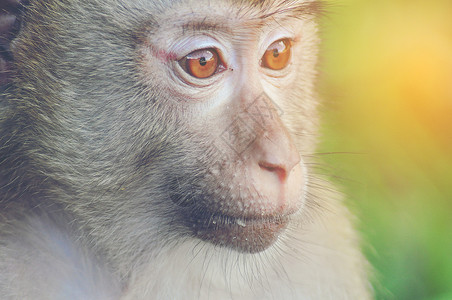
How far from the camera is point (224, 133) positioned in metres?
2.43

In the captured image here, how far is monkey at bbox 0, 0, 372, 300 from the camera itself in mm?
2441

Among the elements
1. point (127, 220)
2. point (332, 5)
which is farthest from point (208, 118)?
point (332, 5)

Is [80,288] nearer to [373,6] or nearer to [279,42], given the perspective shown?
[279,42]

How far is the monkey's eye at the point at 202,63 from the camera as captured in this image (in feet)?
8.31

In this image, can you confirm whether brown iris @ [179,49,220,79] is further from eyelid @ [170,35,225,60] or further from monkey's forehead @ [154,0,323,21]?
monkey's forehead @ [154,0,323,21]

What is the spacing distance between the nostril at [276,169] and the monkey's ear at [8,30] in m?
1.08

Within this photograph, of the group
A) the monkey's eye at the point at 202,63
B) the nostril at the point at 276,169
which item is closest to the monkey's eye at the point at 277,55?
the monkey's eye at the point at 202,63

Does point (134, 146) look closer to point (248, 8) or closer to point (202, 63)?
point (202, 63)

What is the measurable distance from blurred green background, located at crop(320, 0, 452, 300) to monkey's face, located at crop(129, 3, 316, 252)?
4.95ft

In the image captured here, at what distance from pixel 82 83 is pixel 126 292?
89 cm

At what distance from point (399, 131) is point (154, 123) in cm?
236

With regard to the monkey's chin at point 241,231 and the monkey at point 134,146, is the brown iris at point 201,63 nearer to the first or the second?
the monkey at point 134,146

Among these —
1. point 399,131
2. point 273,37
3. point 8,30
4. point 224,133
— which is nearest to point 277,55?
point 273,37

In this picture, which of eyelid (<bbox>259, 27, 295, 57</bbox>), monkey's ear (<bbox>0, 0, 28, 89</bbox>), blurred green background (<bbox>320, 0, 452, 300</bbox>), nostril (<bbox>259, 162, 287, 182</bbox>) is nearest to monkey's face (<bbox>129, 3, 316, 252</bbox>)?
nostril (<bbox>259, 162, 287, 182</bbox>)
